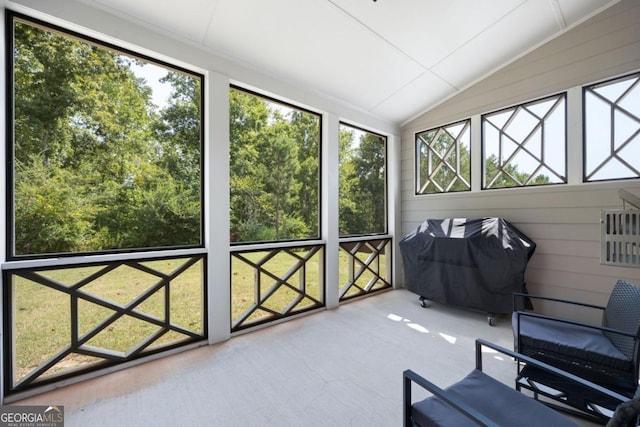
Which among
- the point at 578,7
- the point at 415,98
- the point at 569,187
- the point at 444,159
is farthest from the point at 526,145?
the point at 415,98

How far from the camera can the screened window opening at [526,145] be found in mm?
3213

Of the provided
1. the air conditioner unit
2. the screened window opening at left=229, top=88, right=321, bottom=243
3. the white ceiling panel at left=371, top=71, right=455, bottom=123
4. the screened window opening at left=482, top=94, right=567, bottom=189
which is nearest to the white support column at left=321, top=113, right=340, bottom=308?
the white ceiling panel at left=371, top=71, right=455, bottom=123

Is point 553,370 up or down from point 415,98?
down

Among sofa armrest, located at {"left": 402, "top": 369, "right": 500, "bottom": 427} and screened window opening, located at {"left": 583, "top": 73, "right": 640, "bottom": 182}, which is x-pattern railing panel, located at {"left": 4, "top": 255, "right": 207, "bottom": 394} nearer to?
sofa armrest, located at {"left": 402, "top": 369, "right": 500, "bottom": 427}

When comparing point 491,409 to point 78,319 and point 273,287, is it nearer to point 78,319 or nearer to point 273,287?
point 273,287

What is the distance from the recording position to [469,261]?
333 cm

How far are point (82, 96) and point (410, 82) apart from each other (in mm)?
3967

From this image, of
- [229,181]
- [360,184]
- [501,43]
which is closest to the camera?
[229,181]

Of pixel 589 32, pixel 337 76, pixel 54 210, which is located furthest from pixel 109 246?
pixel 589 32

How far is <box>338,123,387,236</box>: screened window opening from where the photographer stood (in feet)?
18.1

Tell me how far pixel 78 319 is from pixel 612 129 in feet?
18.1

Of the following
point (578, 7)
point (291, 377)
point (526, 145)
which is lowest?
point (291, 377)

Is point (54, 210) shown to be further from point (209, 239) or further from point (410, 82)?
point (410, 82)

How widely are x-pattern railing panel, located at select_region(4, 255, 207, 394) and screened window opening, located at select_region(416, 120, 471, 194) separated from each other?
3.62 meters
